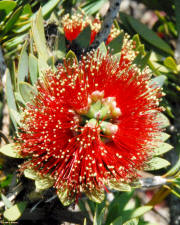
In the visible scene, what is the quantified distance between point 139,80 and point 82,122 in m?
0.29

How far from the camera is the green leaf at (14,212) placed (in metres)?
1.06

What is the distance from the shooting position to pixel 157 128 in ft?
4.17

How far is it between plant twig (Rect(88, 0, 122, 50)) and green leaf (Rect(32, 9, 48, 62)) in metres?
0.22

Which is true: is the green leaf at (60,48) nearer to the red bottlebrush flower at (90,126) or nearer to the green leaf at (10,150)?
the red bottlebrush flower at (90,126)

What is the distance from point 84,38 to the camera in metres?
1.21

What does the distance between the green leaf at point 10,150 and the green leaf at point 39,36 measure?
36 cm

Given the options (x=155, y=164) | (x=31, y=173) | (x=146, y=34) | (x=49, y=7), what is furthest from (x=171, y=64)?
(x=31, y=173)

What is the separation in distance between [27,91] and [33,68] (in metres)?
0.09

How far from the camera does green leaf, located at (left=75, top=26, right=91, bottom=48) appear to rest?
1200mm

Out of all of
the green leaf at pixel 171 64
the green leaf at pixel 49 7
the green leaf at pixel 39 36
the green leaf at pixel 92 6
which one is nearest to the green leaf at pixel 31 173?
the green leaf at pixel 39 36

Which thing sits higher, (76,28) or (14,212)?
(76,28)

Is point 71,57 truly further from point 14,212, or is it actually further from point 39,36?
point 14,212

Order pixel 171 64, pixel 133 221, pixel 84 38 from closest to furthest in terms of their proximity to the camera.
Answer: pixel 133 221
pixel 84 38
pixel 171 64

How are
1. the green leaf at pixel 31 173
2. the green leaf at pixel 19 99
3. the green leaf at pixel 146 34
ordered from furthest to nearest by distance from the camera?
the green leaf at pixel 146 34 < the green leaf at pixel 19 99 < the green leaf at pixel 31 173
